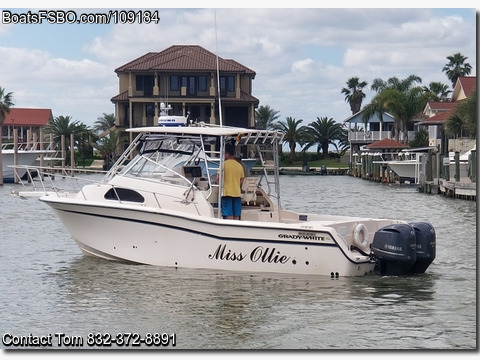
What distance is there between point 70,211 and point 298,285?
4808 millimetres

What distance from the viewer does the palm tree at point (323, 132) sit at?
90.5 metres

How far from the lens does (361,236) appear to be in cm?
1695

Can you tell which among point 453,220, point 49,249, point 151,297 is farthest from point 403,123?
point 151,297

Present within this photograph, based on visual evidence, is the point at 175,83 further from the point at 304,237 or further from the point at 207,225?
the point at 304,237

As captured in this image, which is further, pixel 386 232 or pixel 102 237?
pixel 102 237

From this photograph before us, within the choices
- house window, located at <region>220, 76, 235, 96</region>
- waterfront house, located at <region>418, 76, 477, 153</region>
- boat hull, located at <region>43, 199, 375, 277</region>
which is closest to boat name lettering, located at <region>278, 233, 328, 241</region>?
boat hull, located at <region>43, 199, 375, 277</region>

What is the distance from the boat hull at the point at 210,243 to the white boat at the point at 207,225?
0.02 meters

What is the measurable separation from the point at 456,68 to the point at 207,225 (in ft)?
274

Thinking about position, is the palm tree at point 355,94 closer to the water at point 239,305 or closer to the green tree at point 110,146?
the green tree at point 110,146

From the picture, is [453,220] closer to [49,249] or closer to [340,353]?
[49,249]

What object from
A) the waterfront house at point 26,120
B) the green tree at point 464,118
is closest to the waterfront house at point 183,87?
the waterfront house at point 26,120

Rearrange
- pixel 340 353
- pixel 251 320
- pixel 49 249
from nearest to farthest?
pixel 340 353, pixel 251 320, pixel 49 249

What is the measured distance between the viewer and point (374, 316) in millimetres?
14211

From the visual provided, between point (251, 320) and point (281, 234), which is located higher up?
point (281, 234)
